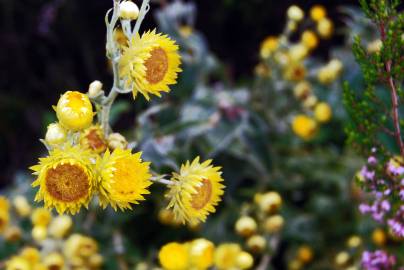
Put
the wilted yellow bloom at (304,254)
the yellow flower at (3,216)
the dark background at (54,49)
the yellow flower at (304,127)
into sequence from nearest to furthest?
the yellow flower at (3,216) < the wilted yellow bloom at (304,254) < the yellow flower at (304,127) < the dark background at (54,49)

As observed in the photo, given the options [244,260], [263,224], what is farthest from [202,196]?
[263,224]

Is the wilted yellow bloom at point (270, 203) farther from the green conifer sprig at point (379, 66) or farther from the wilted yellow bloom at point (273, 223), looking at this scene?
the green conifer sprig at point (379, 66)

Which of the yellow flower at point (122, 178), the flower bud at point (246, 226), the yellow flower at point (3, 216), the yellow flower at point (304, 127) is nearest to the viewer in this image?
the yellow flower at point (122, 178)

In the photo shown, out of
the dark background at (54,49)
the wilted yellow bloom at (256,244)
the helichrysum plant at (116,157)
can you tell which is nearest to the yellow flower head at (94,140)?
the helichrysum plant at (116,157)

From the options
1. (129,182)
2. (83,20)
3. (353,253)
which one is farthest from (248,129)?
(83,20)

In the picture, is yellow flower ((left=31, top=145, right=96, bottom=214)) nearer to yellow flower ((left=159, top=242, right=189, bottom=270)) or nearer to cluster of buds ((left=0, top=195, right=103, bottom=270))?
yellow flower ((left=159, top=242, right=189, bottom=270))

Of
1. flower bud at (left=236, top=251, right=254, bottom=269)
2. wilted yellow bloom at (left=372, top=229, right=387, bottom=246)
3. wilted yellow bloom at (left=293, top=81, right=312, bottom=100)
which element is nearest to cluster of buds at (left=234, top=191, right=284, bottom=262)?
flower bud at (left=236, top=251, right=254, bottom=269)
